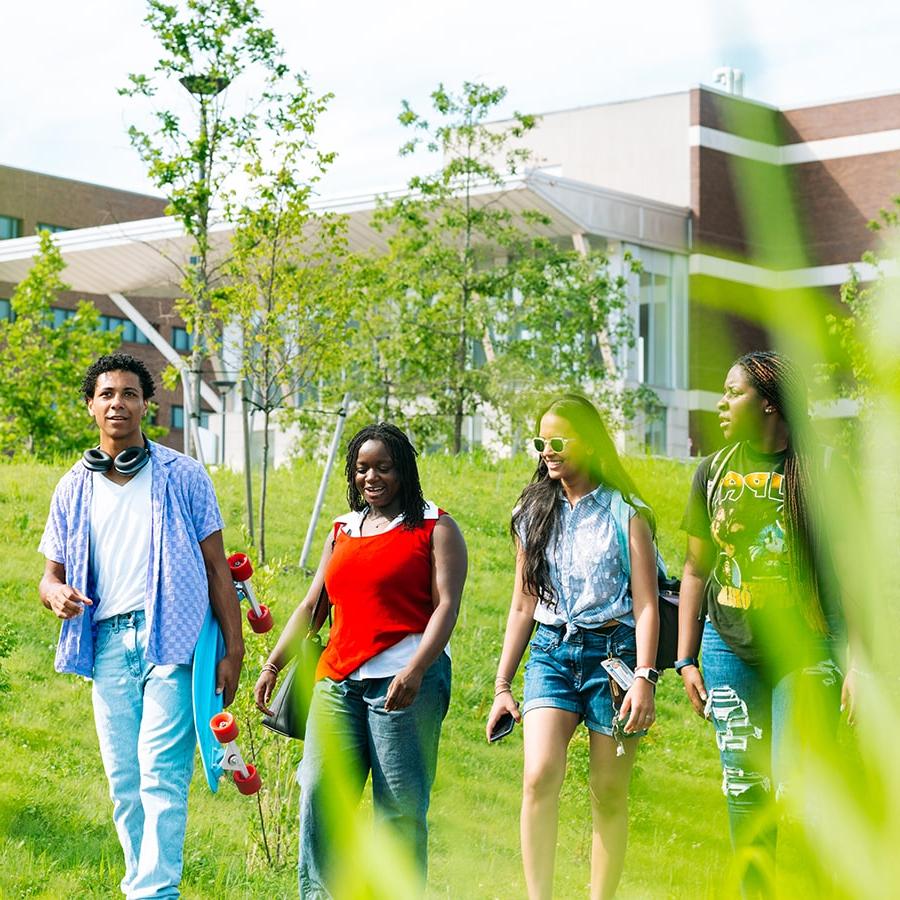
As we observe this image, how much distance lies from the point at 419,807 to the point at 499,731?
362 mm

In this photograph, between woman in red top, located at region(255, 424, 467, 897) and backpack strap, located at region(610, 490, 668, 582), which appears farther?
backpack strap, located at region(610, 490, 668, 582)

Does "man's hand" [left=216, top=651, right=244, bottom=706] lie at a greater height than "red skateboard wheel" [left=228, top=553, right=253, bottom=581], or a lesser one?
lesser

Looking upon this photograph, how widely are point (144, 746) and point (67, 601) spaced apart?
518 mm

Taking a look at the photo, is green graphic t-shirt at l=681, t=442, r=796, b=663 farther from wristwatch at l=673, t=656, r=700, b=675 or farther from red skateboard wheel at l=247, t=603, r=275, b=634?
red skateboard wheel at l=247, t=603, r=275, b=634

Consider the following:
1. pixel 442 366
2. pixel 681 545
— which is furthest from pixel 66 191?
pixel 681 545

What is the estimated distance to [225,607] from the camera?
509 centimetres

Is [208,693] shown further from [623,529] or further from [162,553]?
[623,529]

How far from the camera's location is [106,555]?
16.2 ft

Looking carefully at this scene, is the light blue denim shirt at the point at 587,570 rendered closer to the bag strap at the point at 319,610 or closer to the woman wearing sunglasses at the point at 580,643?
the woman wearing sunglasses at the point at 580,643

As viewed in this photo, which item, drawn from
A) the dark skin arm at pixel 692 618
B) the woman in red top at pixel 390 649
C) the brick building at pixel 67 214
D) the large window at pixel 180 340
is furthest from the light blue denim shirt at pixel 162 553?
the large window at pixel 180 340

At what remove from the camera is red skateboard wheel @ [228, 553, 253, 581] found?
16.8ft

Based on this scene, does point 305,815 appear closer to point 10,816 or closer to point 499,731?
point 499,731

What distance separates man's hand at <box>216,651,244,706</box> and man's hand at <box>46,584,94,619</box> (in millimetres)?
478

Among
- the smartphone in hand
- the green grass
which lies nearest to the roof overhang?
the green grass
